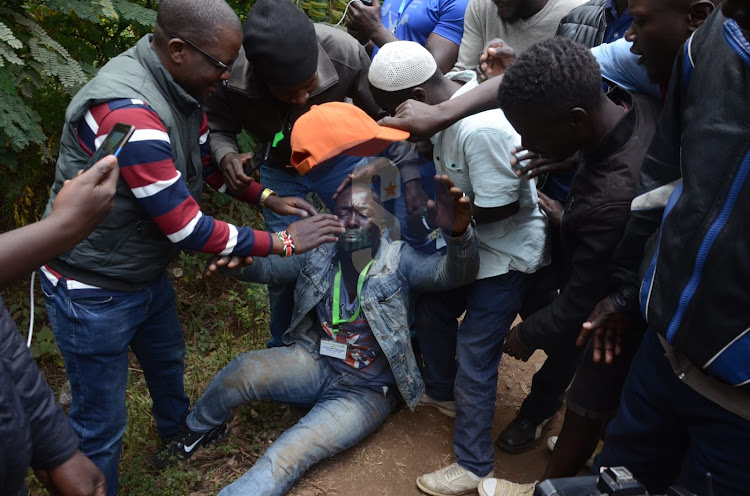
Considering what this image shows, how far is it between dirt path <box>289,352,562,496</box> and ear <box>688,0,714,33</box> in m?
2.26

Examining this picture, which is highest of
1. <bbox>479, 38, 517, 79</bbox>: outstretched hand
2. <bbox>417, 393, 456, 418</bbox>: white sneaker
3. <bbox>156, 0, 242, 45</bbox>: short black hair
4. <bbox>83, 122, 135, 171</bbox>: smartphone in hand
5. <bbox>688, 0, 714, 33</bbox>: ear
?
Answer: <bbox>156, 0, 242, 45</bbox>: short black hair

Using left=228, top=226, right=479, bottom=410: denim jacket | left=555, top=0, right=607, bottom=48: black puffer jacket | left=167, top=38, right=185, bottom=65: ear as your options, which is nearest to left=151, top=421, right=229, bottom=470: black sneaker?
left=228, top=226, right=479, bottom=410: denim jacket

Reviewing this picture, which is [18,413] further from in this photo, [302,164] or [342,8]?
[342,8]

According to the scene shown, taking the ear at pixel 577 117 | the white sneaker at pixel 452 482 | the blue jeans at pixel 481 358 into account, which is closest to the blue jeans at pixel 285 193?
the blue jeans at pixel 481 358

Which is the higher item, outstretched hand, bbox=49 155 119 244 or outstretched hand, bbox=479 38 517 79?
outstretched hand, bbox=49 155 119 244

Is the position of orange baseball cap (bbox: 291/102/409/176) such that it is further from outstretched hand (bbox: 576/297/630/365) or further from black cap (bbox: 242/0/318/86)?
outstretched hand (bbox: 576/297/630/365)

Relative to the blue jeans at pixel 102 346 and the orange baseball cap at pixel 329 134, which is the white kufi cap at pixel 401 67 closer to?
the orange baseball cap at pixel 329 134

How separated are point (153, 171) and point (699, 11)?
1.94 meters

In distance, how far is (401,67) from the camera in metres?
2.71

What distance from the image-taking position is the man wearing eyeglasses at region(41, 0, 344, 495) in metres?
2.36

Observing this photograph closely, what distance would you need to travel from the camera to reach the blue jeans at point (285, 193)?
3557mm

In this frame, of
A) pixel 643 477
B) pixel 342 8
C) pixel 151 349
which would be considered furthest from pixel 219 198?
pixel 643 477

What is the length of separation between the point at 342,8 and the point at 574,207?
3096mm

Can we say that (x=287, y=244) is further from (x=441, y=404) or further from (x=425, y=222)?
(x=441, y=404)
